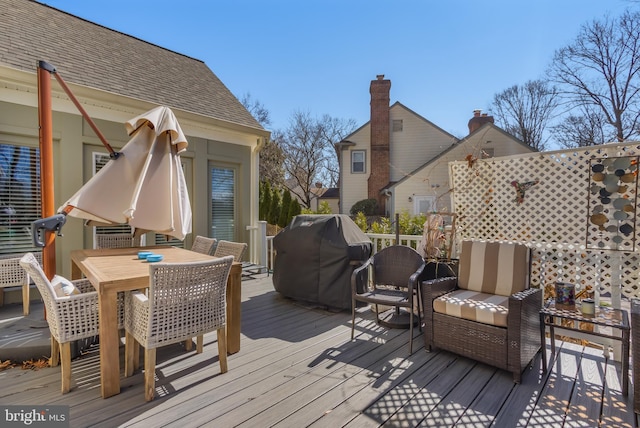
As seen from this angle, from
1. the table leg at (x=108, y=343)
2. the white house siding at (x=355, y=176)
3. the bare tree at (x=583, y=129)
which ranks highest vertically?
the bare tree at (x=583, y=129)

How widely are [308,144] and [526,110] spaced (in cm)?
1417

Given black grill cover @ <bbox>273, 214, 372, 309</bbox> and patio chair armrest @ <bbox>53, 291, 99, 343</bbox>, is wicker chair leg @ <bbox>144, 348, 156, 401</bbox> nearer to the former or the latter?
patio chair armrest @ <bbox>53, 291, 99, 343</bbox>

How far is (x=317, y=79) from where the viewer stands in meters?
18.7

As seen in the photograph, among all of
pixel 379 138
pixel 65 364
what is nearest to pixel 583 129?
pixel 379 138

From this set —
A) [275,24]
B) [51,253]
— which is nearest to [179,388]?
[51,253]

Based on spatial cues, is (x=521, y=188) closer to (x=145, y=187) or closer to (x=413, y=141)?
(x=145, y=187)

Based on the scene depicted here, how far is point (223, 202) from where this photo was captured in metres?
6.54

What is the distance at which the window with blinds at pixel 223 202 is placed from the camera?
20.9 feet

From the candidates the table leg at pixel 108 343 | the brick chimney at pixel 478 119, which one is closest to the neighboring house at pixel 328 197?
the brick chimney at pixel 478 119

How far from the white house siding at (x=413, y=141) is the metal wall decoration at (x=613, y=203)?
476 inches

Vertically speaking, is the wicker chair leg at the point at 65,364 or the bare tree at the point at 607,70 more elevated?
the bare tree at the point at 607,70

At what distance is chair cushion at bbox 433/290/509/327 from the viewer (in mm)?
2691

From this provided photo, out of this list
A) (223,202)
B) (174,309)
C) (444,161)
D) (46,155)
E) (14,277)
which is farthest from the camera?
(444,161)

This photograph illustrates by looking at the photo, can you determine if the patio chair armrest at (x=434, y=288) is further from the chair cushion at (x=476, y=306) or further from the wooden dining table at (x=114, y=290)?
the wooden dining table at (x=114, y=290)
